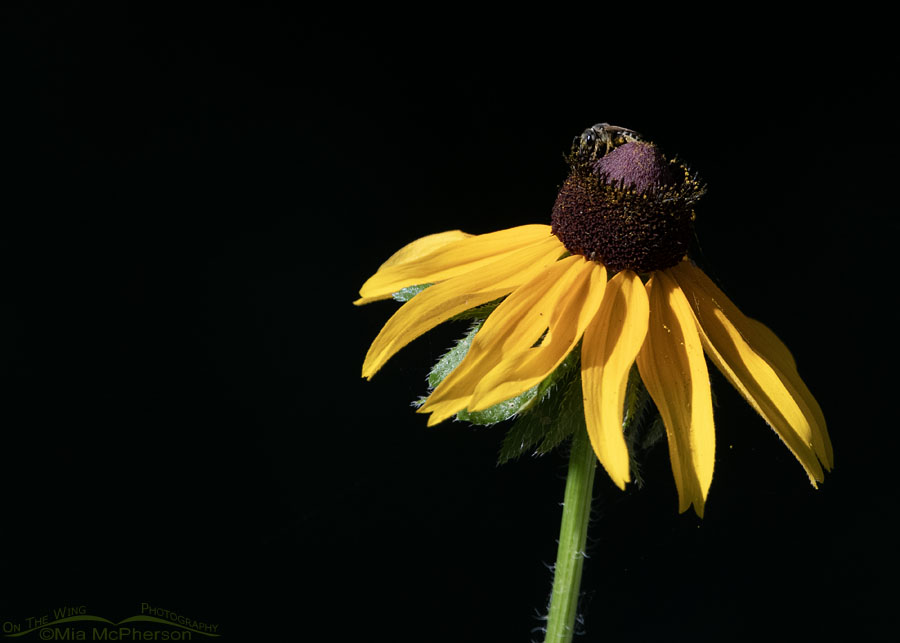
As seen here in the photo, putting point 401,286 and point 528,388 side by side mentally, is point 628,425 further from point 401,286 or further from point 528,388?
point 401,286

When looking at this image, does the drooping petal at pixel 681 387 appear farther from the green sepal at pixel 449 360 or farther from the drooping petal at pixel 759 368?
the green sepal at pixel 449 360

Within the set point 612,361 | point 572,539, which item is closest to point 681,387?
point 612,361

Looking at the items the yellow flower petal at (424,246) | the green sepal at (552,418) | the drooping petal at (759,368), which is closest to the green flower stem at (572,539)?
the green sepal at (552,418)

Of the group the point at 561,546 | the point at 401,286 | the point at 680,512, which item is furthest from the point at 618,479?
the point at 401,286

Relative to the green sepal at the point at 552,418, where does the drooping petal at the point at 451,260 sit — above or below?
above

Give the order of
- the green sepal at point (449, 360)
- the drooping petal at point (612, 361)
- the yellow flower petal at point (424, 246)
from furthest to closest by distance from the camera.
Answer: the yellow flower petal at point (424, 246), the green sepal at point (449, 360), the drooping petal at point (612, 361)

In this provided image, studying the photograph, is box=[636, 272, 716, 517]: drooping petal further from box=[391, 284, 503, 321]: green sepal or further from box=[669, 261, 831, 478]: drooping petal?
box=[391, 284, 503, 321]: green sepal
